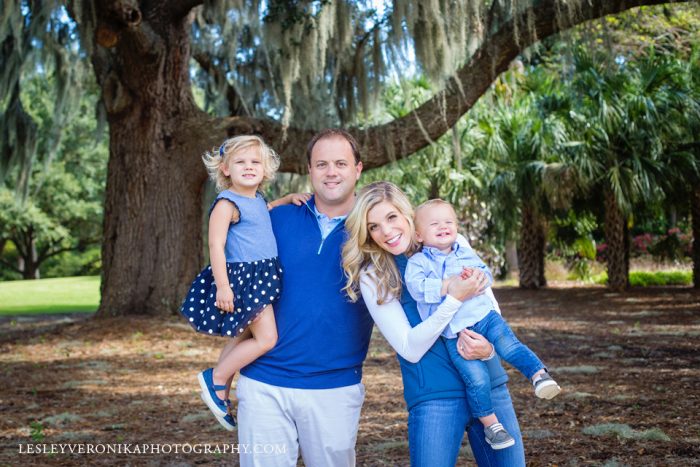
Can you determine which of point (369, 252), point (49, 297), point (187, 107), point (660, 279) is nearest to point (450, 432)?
point (369, 252)

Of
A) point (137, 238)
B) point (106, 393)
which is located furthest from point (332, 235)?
point (137, 238)

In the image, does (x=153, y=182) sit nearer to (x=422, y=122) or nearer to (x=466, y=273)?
(x=422, y=122)

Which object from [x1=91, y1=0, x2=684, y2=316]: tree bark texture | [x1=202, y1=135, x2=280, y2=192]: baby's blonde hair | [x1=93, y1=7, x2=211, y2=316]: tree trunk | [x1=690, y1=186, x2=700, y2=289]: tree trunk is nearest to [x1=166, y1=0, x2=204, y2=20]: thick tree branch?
[x1=91, y1=0, x2=684, y2=316]: tree bark texture

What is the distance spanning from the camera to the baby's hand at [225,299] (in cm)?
254

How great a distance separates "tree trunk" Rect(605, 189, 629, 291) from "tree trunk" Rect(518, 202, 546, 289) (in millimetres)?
1691

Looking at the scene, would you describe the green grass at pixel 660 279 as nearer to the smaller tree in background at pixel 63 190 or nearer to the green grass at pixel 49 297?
the green grass at pixel 49 297

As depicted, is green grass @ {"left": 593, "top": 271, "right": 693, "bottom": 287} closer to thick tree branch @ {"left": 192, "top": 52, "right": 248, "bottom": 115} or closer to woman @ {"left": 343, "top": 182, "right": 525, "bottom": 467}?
thick tree branch @ {"left": 192, "top": 52, "right": 248, "bottom": 115}

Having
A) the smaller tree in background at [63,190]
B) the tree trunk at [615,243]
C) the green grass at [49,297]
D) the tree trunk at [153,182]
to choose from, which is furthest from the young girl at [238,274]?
the smaller tree in background at [63,190]

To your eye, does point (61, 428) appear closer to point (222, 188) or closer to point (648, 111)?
point (222, 188)

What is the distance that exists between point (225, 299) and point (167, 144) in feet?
22.0

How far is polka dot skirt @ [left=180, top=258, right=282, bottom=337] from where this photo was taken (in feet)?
8.20

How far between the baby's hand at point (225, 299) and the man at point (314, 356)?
0.16m

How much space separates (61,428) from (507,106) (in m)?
13.9

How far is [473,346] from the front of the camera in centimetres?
228
